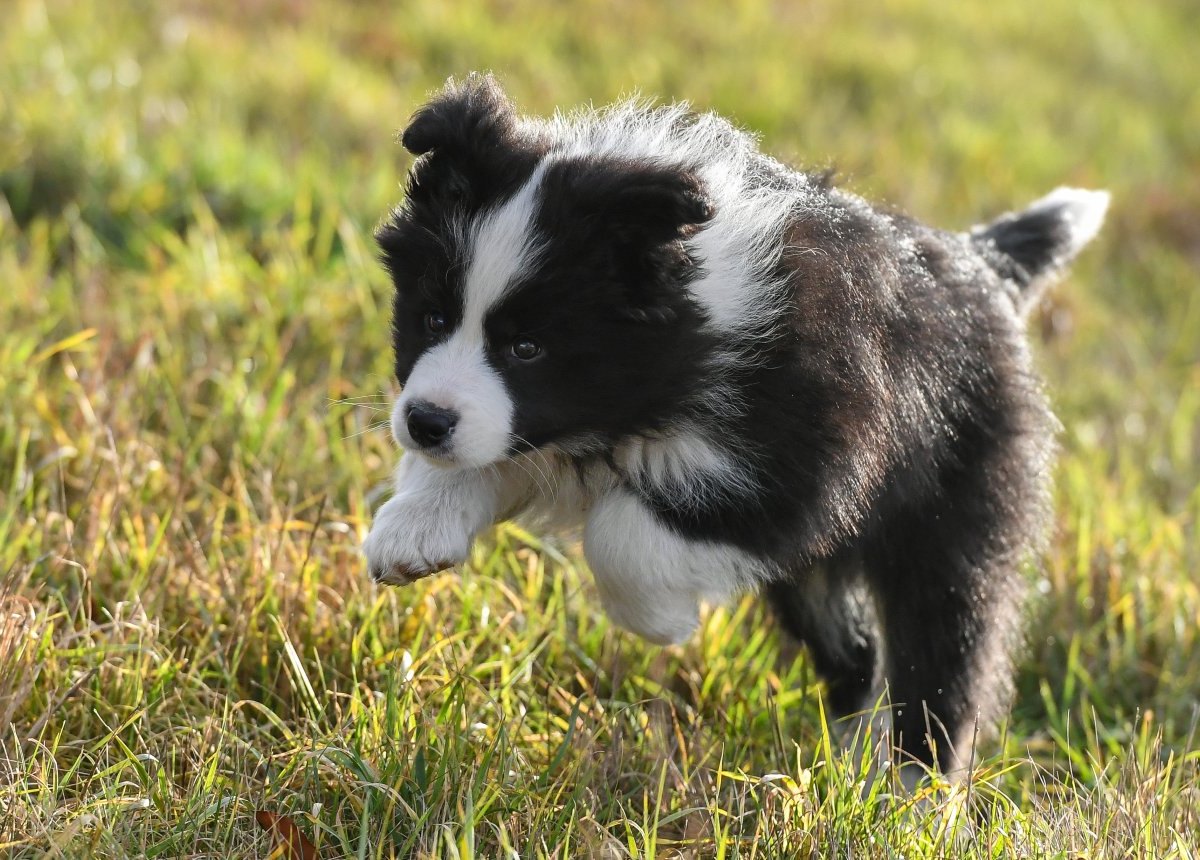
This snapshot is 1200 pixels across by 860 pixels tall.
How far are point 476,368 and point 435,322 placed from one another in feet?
0.55

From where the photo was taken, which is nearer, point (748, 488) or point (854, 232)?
point (748, 488)

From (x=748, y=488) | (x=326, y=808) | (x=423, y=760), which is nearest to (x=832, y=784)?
(x=748, y=488)

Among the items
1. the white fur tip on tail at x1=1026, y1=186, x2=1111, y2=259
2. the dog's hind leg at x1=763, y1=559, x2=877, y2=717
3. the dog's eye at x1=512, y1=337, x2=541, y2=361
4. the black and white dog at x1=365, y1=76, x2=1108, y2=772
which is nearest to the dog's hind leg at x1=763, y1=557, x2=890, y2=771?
the dog's hind leg at x1=763, y1=559, x2=877, y2=717

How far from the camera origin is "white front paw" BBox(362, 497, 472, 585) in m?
2.96

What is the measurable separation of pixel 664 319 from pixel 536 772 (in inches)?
37.3

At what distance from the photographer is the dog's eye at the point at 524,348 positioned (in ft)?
9.11

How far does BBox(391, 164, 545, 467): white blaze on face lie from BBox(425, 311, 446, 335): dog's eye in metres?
0.05

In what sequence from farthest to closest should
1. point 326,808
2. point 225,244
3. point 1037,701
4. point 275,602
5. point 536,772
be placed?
point 225,244
point 1037,701
point 275,602
point 536,772
point 326,808

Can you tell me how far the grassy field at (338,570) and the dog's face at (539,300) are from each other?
59 centimetres

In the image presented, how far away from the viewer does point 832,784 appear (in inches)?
111

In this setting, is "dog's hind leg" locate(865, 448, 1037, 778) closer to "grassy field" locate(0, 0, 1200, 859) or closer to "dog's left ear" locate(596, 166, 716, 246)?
"grassy field" locate(0, 0, 1200, 859)

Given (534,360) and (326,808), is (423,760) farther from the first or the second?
(534,360)

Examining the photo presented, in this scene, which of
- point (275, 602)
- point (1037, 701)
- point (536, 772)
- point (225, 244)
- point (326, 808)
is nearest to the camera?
point (326, 808)

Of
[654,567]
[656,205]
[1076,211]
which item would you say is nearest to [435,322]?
[656,205]
